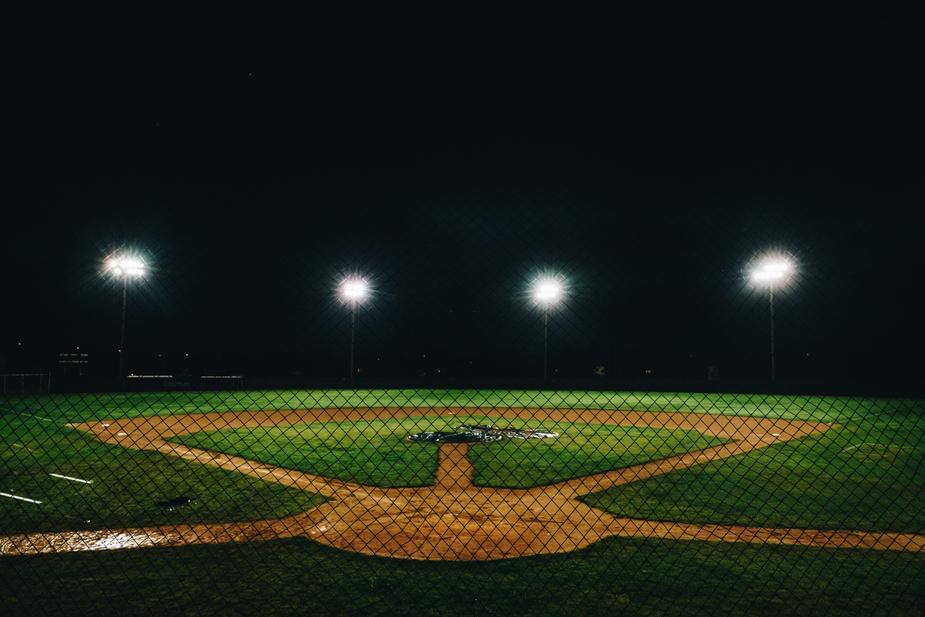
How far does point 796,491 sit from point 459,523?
206 inches

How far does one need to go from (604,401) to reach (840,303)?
45.3ft

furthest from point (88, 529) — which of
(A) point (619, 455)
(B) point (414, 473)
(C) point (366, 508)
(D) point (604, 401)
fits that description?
(D) point (604, 401)

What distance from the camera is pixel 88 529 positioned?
647 cm

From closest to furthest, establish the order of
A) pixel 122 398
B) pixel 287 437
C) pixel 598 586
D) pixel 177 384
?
1. pixel 598 586
2. pixel 287 437
3. pixel 122 398
4. pixel 177 384

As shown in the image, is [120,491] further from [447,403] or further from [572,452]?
[447,403]

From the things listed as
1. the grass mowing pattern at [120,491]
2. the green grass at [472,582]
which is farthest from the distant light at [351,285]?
the green grass at [472,582]

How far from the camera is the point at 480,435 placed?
14.1 meters

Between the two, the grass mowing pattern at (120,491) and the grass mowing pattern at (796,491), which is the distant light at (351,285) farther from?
the grass mowing pattern at (796,491)

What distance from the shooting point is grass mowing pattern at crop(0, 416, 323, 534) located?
273 inches

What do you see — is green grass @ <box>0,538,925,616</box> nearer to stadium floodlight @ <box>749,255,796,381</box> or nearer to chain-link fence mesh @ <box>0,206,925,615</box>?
chain-link fence mesh @ <box>0,206,925,615</box>

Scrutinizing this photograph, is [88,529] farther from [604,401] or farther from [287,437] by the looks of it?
[604,401]

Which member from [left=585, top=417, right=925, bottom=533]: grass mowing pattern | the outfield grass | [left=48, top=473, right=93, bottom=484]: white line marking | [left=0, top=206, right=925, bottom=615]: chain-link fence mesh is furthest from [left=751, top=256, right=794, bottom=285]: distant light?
[left=48, top=473, right=93, bottom=484]: white line marking

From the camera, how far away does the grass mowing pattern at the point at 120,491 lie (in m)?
6.93

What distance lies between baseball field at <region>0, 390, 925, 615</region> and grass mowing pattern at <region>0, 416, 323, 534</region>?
0.15 feet
